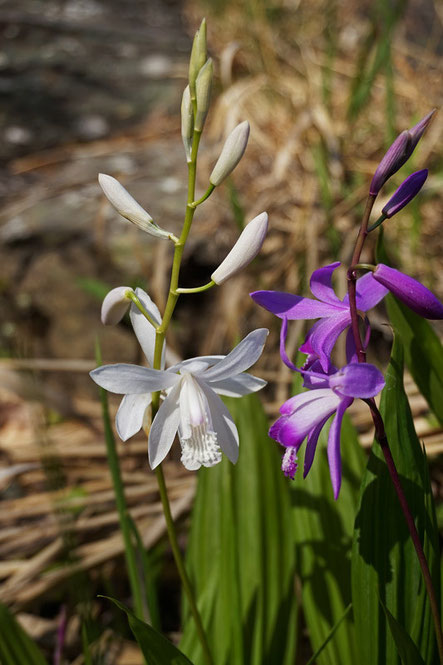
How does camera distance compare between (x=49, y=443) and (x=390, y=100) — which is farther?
(x=390, y=100)

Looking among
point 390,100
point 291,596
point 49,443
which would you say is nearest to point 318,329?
point 49,443

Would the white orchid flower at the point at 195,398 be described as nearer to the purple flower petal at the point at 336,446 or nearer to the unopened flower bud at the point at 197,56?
the purple flower petal at the point at 336,446

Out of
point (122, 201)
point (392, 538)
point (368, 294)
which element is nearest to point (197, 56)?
point (122, 201)

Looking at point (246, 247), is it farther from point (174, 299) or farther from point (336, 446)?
point (336, 446)

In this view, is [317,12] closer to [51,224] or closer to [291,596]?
[51,224]

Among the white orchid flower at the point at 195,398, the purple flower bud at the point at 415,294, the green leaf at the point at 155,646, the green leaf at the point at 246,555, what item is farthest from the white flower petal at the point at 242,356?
the green leaf at the point at 246,555
